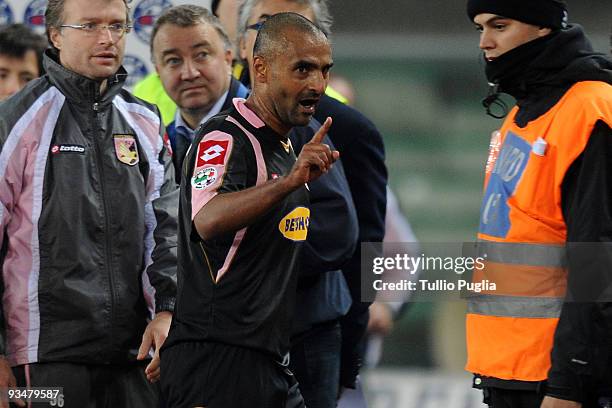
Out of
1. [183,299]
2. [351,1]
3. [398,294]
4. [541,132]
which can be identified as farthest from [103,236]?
[351,1]

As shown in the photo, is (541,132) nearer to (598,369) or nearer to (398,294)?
(598,369)

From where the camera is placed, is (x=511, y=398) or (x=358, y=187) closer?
(x=511, y=398)

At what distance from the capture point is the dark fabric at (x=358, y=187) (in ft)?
14.0

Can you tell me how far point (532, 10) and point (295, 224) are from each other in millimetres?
959

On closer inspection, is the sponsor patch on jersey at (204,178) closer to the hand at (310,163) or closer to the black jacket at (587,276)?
the hand at (310,163)

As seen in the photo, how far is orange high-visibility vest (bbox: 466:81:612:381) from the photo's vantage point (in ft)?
10.8

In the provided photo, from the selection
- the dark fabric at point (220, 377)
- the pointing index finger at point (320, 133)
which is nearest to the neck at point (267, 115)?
the pointing index finger at point (320, 133)

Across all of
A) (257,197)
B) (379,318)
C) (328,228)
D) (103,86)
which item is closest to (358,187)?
(328,228)

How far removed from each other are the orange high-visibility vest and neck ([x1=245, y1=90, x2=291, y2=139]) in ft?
2.26

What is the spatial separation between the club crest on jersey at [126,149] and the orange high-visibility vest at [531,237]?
3.60ft

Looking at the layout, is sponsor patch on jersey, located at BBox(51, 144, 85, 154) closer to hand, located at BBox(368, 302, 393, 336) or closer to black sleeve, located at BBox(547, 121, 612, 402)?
black sleeve, located at BBox(547, 121, 612, 402)

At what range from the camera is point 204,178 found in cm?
298

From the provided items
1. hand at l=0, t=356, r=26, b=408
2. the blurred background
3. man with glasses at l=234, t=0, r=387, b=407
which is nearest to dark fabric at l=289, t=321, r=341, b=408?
man with glasses at l=234, t=0, r=387, b=407

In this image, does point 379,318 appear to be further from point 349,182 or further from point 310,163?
point 310,163
